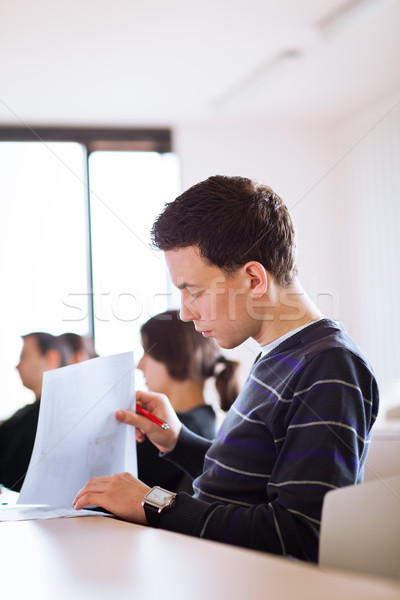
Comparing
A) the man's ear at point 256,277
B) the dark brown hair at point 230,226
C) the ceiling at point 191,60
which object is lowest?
the man's ear at point 256,277

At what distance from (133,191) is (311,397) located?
6.62ft

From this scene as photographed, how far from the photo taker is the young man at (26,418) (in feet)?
5.99

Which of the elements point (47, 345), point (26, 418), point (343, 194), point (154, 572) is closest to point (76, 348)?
point (47, 345)

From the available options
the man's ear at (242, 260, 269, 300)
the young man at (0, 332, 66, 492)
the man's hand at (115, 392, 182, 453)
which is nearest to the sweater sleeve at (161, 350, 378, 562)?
the man's ear at (242, 260, 269, 300)

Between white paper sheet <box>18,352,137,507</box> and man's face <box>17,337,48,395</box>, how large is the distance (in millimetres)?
1044

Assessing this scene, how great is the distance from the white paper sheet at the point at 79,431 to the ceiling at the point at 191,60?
1.90m

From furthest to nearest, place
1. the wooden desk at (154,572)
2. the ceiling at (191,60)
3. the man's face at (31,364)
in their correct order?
the ceiling at (191,60) < the man's face at (31,364) < the wooden desk at (154,572)

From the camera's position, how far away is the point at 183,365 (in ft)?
5.99

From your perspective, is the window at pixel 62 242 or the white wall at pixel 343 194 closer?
the window at pixel 62 242

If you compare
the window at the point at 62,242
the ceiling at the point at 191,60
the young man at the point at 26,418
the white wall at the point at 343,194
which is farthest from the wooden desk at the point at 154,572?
the white wall at the point at 343,194

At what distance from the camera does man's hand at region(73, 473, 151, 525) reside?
94 centimetres

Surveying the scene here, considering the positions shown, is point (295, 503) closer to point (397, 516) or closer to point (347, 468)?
point (347, 468)

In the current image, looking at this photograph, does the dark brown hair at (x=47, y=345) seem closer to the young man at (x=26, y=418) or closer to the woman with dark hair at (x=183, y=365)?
the young man at (x=26, y=418)

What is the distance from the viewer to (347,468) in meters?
0.83
